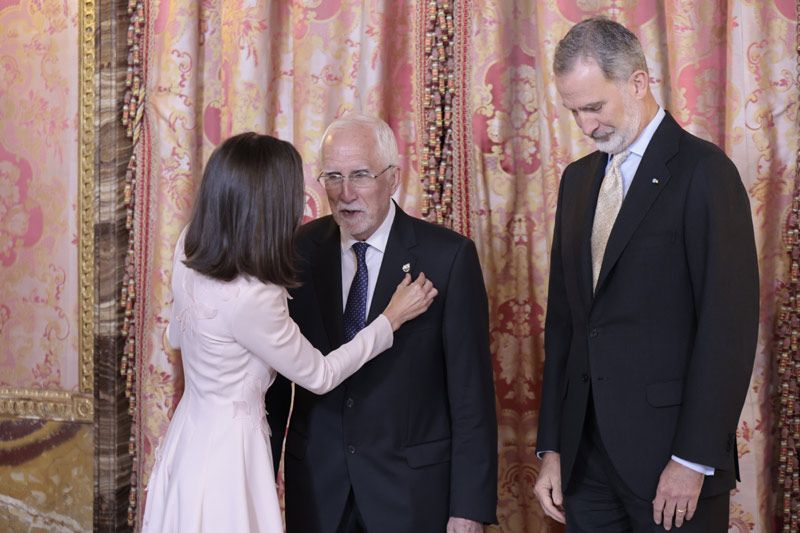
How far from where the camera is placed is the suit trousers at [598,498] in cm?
214

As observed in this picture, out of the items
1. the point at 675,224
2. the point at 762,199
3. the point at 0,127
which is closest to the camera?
the point at 675,224

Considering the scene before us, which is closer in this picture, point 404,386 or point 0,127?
point 404,386

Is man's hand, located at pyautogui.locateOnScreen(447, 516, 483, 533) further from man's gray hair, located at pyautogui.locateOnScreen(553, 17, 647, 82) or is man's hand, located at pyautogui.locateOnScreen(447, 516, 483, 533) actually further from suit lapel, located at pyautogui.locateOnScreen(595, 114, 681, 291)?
man's gray hair, located at pyautogui.locateOnScreen(553, 17, 647, 82)

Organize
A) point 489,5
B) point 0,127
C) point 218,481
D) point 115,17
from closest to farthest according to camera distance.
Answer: point 218,481
point 489,5
point 115,17
point 0,127

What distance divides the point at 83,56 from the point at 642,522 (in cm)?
271

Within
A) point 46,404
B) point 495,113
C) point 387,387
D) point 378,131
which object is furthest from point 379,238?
point 46,404

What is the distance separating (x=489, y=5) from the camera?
10.4 ft

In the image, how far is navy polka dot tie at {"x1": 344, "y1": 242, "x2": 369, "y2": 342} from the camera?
2.46m

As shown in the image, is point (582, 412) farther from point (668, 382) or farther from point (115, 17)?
point (115, 17)

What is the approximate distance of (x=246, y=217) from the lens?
2.24 metres

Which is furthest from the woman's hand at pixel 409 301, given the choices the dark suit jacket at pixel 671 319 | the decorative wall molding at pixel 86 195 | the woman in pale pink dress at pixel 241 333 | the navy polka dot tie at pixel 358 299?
the decorative wall molding at pixel 86 195

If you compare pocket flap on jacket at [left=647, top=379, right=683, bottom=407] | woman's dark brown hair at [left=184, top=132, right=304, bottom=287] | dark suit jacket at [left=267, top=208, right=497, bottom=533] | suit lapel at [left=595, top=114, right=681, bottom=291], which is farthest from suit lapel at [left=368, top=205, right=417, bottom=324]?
pocket flap on jacket at [left=647, top=379, right=683, bottom=407]

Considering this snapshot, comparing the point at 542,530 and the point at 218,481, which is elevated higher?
the point at 218,481

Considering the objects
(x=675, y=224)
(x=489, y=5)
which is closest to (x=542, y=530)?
(x=675, y=224)
